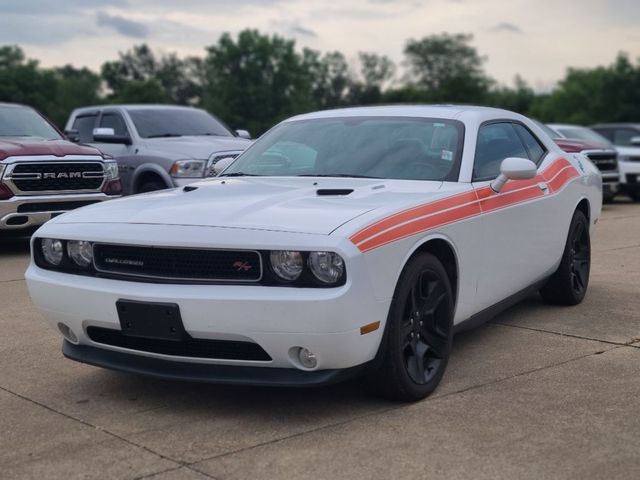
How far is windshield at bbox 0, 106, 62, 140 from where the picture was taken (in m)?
11.0

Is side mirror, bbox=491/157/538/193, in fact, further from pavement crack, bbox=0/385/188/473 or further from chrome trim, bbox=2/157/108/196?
chrome trim, bbox=2/157/108/196

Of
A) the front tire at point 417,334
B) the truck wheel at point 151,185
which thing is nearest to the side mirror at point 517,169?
the front tire at point 417,334

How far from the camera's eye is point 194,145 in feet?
38.4

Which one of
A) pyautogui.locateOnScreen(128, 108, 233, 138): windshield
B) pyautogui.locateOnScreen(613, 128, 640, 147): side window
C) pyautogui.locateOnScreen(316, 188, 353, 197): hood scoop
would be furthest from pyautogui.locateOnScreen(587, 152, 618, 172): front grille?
pyautogui.locateOnScreen(316, 188, 353, 197): hood scoop

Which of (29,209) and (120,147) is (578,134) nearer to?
(120,147)

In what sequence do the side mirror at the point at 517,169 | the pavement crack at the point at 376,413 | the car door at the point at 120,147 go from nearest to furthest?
the pavement crack at the point at 376,413
the side mirror at the point at 517,169
the car door at the point at 120,147

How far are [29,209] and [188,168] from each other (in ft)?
6.61

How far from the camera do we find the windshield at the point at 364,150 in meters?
5.25

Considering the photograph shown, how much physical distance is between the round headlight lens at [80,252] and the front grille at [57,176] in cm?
576

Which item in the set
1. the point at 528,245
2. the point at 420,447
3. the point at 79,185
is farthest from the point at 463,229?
the point at 79,185

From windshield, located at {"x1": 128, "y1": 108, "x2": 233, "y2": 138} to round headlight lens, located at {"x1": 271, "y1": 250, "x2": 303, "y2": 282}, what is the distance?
8533 mm

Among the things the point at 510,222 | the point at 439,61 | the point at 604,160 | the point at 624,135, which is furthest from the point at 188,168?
the point at 439,61

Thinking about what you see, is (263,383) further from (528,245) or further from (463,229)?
(528,245)

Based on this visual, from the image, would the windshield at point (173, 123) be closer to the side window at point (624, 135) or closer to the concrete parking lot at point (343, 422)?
the concrete parking lot at point (343, 422)
